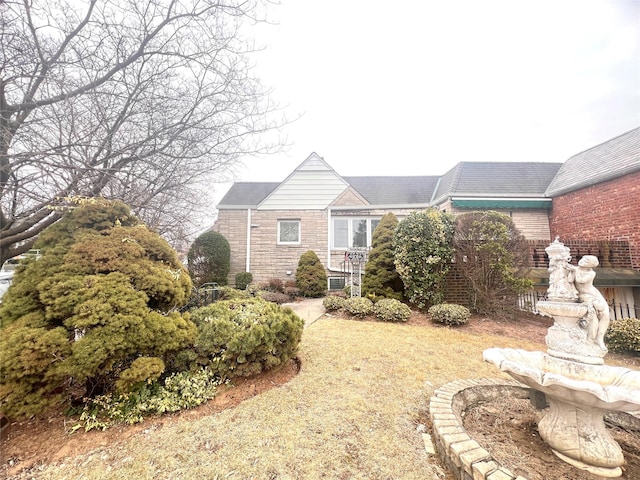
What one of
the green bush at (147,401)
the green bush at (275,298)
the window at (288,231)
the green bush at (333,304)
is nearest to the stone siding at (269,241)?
the window at (288,231)

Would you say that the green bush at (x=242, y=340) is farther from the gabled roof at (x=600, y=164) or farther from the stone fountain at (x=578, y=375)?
the gabled roof at (x=600, y=164)

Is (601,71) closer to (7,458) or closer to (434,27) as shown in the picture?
(434,27)

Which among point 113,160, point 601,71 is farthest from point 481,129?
point 113,160

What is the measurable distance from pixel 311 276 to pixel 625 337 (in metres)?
8.80

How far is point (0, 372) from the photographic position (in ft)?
7.38

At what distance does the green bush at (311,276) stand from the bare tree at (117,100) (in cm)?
719

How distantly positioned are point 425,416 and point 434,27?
727cm

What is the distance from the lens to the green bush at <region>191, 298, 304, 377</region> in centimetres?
329

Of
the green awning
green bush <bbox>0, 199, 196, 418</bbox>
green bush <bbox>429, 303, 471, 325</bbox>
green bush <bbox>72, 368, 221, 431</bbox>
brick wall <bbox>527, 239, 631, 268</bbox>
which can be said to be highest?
the green awning

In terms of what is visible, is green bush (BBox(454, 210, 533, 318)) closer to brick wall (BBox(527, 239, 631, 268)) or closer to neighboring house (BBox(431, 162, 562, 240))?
brick wall (BBox(527, 239, 631, 268))

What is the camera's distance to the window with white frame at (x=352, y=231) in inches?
500

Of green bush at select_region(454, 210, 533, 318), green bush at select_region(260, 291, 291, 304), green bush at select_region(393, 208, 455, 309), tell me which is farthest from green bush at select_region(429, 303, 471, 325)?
green bush at select_region(260, 291, 291, 304)

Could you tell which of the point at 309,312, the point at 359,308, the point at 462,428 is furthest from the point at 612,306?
the point at 462,428

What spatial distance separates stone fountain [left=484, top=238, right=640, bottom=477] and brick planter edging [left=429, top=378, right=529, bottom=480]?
2.13 feet
